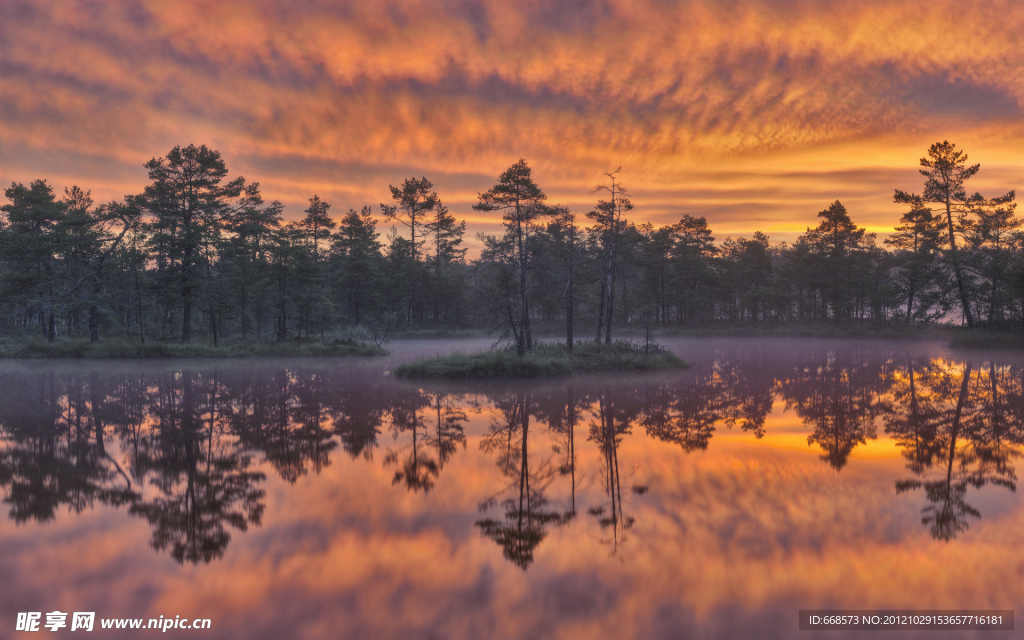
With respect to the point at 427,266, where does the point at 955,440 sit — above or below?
below

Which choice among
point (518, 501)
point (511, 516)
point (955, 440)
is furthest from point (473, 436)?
point (955, 440)

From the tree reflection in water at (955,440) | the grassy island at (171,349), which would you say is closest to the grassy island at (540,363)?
the tree reflection in water at (955,440)

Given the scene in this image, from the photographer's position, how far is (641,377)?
86.6ft

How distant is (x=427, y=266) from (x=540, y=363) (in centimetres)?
4660

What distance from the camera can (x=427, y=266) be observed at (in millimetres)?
70000

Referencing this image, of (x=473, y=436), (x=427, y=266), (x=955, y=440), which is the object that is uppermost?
(x=427, y=266)

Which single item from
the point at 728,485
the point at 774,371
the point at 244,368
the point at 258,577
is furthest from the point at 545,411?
the point at 244,368

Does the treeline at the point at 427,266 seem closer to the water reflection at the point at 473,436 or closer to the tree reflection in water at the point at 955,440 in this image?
the water reflection at the point at 473,436

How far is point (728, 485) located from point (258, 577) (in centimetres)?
830

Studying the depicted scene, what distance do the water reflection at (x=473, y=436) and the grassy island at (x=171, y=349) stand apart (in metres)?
12.2

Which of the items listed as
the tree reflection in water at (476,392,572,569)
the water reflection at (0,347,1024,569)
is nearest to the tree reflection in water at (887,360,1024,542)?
the water reflection at (0,347,1024,569)

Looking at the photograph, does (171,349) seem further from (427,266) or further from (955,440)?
(955,440)

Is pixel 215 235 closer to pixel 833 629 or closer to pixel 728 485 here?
pixel 728 485

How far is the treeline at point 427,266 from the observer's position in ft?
112
